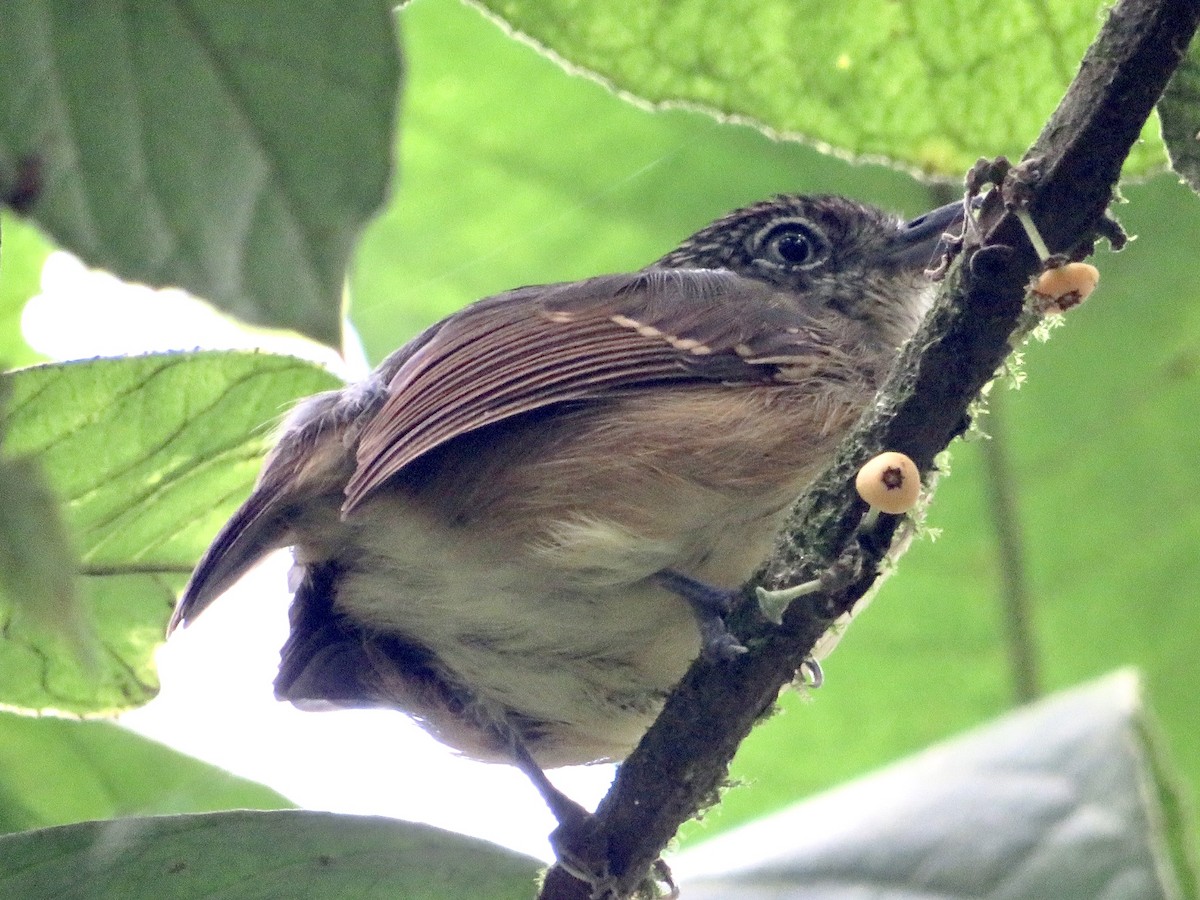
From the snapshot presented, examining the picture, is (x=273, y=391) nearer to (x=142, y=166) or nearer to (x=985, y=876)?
(x=142, y=166)

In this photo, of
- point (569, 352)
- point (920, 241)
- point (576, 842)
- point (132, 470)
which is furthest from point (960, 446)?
point (132, 470)

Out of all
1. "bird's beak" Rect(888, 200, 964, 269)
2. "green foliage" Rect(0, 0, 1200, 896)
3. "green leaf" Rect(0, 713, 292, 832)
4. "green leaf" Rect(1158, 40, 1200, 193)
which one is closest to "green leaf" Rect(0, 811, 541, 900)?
"green foliage" Rect(0, 0, 1200, 896)

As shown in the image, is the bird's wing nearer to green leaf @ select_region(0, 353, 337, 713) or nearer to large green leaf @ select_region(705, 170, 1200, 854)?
green leaf @ select_region(0, 353, 337, 713)

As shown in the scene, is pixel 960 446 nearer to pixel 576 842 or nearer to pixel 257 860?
pixel 576 842

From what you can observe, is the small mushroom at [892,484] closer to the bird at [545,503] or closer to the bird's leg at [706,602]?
the bird's leg at [706,602]

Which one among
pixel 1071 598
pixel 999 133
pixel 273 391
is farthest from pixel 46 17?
pixel 1071 598

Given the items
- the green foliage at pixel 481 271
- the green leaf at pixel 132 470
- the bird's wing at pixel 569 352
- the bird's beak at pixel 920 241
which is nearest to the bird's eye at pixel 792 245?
the bird's beak at pixel 920 241

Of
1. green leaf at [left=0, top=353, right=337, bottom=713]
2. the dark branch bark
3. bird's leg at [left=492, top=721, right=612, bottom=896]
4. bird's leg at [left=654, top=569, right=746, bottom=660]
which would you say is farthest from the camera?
bird's leg at [left=492, top=721, right=612, bottom=896]
